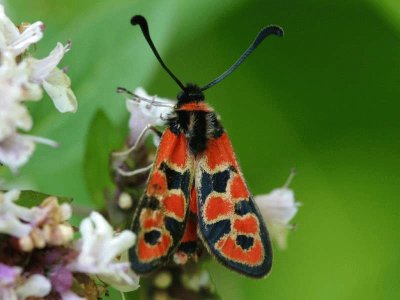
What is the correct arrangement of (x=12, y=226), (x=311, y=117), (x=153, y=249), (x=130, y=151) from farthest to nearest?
(x=311, y=117) < (x=130, y=151) < (x=153, y=249) < (x=12, y=226)

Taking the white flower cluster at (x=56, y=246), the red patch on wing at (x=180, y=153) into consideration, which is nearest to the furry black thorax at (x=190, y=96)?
the red patch on wing at (x=180, y=153)

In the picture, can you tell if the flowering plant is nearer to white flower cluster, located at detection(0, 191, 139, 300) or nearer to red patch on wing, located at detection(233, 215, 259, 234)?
white flower cluster, located at detection(0, 191, 139, 300)

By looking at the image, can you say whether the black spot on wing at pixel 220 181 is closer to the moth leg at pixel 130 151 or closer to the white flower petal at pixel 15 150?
the moth leg at pixel 130 151

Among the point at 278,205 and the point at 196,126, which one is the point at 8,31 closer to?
the point at 196,126

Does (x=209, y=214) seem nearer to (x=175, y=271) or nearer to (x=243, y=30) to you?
(x=175, y=271)

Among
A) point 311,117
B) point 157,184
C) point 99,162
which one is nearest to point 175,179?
point 157,184

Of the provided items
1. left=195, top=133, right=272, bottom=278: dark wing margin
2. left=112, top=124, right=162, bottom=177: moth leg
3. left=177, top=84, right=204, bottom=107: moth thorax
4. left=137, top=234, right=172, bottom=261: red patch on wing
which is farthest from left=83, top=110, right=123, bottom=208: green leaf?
left=137, top=234, right=172, bottom=261: red patch on wing
